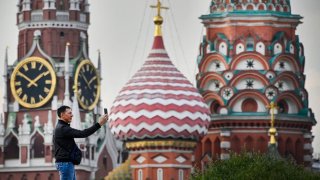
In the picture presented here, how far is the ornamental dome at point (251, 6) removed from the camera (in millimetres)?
85688

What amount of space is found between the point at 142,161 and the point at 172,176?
4.63 feet

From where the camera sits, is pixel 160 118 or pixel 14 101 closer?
pixel 160 118

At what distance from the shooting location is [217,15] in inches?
3361

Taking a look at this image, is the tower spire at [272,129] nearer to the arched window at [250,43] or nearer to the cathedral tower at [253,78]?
the cathedral tower at [253,78]

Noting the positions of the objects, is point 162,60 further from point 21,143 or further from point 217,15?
point 21,143

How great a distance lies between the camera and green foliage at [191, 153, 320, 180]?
1826 inches

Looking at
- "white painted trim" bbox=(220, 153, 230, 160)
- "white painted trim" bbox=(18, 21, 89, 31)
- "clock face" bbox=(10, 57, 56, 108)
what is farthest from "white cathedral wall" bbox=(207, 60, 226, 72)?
"white painted trim" bbox=(18, 21, 89, 31)

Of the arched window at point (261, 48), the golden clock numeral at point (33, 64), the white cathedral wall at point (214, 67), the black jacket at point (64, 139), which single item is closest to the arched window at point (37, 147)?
the golden clock numeral at point (33, 64)

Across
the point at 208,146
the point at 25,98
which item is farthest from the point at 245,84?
the point at 25,98

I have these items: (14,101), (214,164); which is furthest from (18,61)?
(214,164)

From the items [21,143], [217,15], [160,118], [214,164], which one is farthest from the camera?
[21,143]

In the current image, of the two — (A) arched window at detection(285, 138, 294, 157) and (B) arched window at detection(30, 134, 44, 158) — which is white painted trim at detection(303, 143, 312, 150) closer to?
(A) arched window at detection(285, 138, 294, 157)

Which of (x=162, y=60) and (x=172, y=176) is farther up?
(x=162, y=60)

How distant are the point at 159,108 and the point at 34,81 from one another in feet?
53.7
